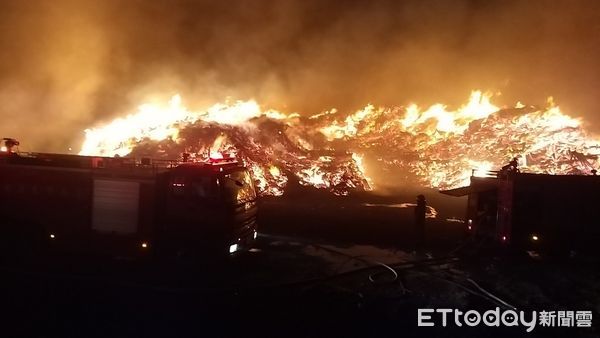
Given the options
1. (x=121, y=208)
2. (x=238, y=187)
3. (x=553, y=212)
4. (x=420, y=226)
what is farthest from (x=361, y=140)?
(x=121, y=208)

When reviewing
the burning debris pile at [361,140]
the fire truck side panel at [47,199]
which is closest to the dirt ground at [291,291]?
the fire truck side panel at [47,199]

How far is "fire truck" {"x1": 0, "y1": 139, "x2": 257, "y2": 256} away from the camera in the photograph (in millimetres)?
7957

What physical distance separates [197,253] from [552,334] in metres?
6.51

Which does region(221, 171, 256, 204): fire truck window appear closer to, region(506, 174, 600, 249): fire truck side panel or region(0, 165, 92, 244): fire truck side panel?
region(0, 165, 92, 244): fire truck side panel

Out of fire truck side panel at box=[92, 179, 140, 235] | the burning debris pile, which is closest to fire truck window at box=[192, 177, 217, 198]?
fire truck side panel at box=[92, 179, 140, 235]

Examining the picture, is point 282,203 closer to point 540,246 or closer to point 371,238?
point 371,238

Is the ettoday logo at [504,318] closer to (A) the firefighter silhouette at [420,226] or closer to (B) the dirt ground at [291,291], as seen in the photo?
(B) the dirt ground at [291,291]

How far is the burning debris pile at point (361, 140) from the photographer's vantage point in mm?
25734

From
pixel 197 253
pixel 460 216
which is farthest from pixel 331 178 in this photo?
pixel 197 253

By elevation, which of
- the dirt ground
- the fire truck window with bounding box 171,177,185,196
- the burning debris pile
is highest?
the burning debris pile

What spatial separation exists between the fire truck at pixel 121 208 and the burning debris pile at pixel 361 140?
1539 cm

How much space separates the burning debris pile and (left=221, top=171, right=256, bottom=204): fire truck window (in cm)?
1431

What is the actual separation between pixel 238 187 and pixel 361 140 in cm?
2869

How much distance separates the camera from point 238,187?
28.2 feet
